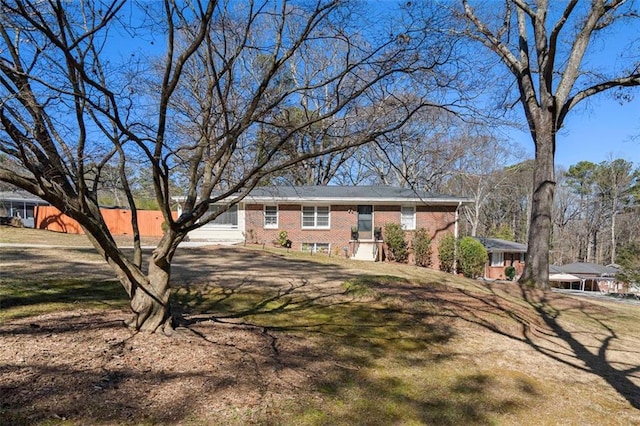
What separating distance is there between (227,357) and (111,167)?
2718 mm

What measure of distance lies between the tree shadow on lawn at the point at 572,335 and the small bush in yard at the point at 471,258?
8.55 metres

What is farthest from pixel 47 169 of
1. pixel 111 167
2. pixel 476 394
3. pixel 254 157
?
pixel 476 394

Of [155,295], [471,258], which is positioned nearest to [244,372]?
[155,295]

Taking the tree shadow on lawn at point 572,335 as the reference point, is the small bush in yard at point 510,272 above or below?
below

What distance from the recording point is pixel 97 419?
8.35 feet

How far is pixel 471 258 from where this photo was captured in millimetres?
18125

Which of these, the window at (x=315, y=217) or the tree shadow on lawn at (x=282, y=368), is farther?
the window at (x=315, y=217)

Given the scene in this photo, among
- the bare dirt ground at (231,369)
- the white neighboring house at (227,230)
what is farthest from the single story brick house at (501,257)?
the bare dirt ground at (231,369)

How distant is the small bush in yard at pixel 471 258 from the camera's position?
18125 millimetres

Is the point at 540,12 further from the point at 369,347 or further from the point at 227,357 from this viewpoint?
the point at 227,357

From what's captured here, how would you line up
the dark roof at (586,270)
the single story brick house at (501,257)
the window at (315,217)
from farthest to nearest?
1. the dark roof at (586,270)
2. the single story brick house at (501,257)
3. the window at (315,217)

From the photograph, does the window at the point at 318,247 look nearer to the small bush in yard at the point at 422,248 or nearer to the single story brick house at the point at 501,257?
the small bush in yard at the point at 422,248

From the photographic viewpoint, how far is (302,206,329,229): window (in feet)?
64.8

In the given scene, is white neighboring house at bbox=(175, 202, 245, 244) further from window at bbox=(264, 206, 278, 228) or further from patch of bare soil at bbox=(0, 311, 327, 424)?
patch of bare soil at bbox=(0, 311, 327, 424)
